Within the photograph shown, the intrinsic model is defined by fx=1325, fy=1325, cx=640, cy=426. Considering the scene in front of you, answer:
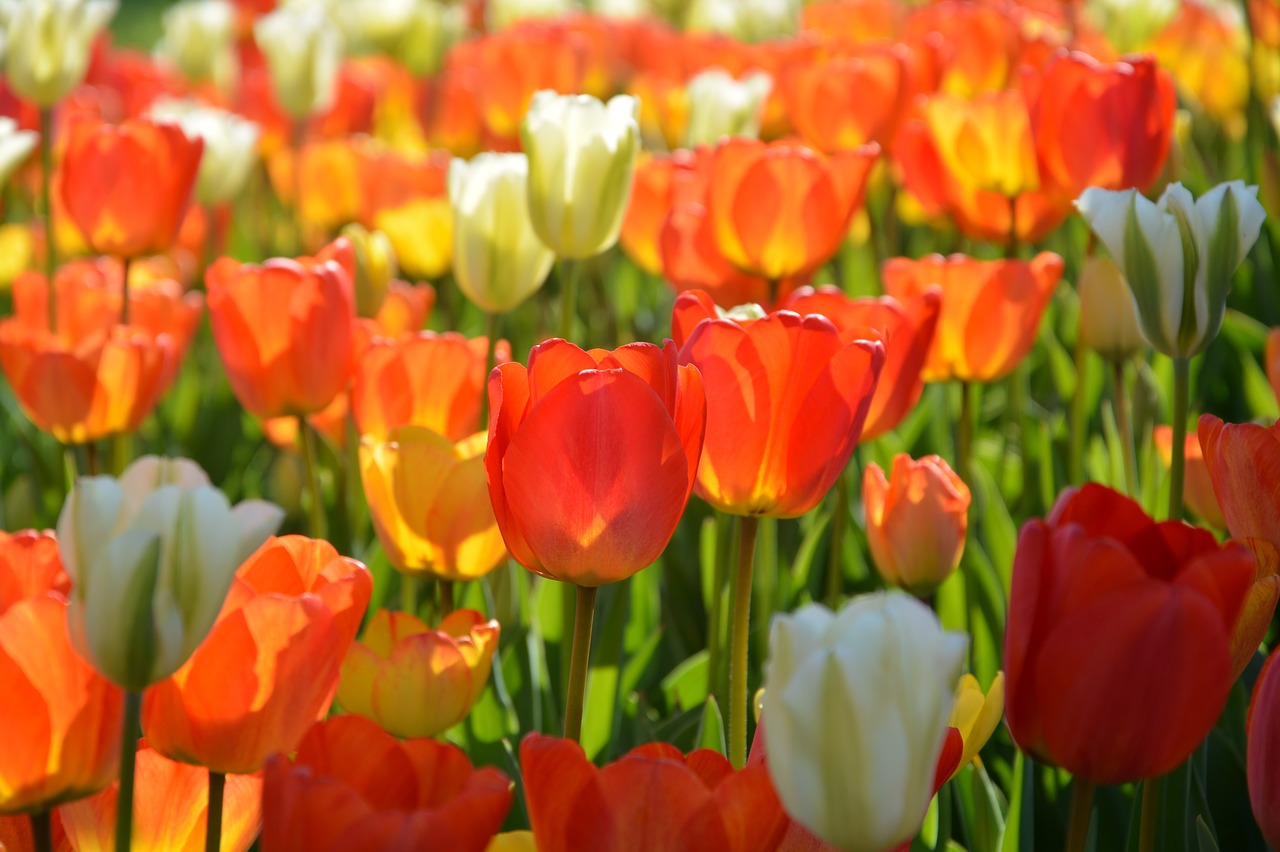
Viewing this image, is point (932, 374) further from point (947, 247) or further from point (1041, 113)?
point (947, 247)

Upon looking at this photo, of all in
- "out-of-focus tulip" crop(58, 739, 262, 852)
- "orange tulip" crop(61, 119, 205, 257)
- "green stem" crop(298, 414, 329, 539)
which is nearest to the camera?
"out-of-focus tulip" crop(58, 739, 262, 852)

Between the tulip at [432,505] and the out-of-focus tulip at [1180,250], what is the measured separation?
563mm

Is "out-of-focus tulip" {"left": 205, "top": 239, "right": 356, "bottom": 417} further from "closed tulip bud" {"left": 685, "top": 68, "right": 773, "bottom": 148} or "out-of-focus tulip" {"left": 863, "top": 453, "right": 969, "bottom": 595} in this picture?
"closed tulip bud" {"left": 685, "top": 68, "right": 773, "bottom": 148}

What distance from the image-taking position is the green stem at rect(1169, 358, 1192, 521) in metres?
1.11

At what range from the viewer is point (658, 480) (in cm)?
85

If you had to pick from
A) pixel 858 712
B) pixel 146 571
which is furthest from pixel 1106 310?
pixel 146 571

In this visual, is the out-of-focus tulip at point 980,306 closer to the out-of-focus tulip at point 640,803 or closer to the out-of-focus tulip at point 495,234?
the out-of-focus tulip at point 495,234

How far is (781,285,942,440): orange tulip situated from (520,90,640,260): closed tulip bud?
0.88ft

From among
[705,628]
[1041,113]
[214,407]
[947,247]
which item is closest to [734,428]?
[705,628]

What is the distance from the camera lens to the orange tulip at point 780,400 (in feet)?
3.12

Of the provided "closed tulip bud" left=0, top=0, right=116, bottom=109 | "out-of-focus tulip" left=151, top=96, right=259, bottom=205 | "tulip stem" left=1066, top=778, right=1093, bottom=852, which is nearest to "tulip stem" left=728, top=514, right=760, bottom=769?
"tulip stem" left=1066, top=778, right=1093, bottom=852

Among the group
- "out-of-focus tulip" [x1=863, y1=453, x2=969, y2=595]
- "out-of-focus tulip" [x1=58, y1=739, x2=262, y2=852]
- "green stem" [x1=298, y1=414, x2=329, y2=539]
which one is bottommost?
"green stem" [x1=298, y1=414, x2=329, y2=539]

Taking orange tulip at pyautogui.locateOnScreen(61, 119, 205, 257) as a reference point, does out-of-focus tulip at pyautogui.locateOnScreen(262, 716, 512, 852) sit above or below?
above

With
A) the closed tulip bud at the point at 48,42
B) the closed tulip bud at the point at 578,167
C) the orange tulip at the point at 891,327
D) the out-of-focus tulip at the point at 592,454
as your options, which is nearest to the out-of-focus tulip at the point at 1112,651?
the out-of-focus tulip at the point at 592,454
